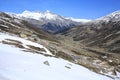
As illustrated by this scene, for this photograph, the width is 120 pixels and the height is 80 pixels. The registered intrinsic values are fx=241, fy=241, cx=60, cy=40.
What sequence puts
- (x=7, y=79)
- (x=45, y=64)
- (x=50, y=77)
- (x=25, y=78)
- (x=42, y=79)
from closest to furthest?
(x=7, y=79), (x=25, y=78), (x=42, y=79), (x=50, y=77), (x=45, y=64)

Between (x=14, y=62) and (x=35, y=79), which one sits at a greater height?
(x=14, y=62)

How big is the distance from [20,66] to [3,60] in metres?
1.72

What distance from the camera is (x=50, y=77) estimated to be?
2252 cm

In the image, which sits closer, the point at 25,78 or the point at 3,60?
the point at 25,78

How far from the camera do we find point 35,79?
19891 mm

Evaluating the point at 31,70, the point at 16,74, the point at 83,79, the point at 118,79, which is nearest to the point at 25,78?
the point at 16,74

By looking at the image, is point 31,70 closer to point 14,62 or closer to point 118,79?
point 14,62

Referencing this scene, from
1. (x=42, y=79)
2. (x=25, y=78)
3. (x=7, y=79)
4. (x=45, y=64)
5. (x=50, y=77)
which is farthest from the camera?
(x=45, y=64)

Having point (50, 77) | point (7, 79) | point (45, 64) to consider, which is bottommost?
point (7, 79)

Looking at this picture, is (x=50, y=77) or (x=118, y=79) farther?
(x=118, y=79)

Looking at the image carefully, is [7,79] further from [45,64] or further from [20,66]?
[45,64]

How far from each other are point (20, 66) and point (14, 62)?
3.99ft

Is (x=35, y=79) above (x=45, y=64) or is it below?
below

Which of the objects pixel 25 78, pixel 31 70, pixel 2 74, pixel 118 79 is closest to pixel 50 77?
pixel 31 70
